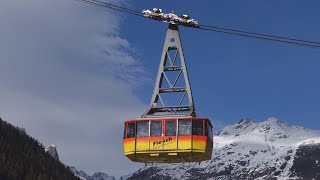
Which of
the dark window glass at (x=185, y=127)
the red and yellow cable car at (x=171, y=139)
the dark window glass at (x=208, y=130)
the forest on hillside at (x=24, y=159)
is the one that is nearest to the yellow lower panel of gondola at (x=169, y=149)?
the red and yellow cable car at (x=171, y=139)

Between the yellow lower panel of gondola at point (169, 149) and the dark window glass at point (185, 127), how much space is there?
0.27 metres

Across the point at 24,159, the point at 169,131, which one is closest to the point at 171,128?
the point at 169,131

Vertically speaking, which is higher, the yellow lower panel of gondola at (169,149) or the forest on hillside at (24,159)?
the forest on hillside at (24,159)

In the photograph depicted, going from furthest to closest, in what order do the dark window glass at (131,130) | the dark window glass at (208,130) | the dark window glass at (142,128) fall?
the dark window glass at (131,130) < the dark window glass at (142,128) < the dark window glass at (208,130)

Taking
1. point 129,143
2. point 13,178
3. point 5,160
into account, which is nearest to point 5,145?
point 5,160

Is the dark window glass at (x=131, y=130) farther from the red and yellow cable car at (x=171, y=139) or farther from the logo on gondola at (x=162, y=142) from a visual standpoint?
the logo on gondola at (x=162, y=142)

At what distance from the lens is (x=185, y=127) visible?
38812 mm

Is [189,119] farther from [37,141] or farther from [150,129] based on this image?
[37,141]

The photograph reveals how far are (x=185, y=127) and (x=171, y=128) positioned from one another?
949mm

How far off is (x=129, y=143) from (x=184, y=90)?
541 cm

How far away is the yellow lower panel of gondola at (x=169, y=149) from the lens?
38612 millimetres

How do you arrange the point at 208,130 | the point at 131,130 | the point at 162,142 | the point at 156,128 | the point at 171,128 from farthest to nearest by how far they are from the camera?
1. the point at 131,130
2. the point at 208,130
3. the point at 156,128
4. the point at 162,142
5. the point at 171,128

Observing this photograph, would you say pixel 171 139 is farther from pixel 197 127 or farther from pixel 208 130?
pixel 208 130

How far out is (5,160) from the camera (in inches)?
5659
